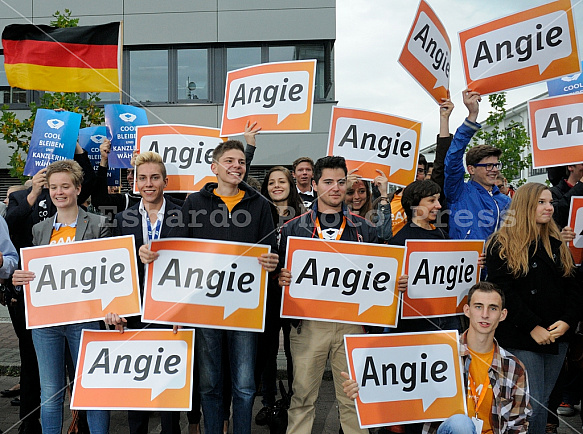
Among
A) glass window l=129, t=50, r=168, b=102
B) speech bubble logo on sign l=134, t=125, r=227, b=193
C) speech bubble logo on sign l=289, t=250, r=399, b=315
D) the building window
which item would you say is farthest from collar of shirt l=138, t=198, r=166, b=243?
glass window l=129, t=50, r=168, b=102

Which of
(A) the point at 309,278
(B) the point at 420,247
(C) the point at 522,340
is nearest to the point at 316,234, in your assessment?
(A) the point at 309,278

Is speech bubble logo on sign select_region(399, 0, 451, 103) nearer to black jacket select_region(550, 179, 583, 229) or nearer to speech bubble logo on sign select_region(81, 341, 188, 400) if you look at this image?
black jacket select_region(550, 179, 583, 229)

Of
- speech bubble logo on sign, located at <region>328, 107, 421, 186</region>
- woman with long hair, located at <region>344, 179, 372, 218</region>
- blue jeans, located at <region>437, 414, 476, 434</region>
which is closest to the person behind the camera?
blue jeans, located at <region>437, 414, 476, 434</region>

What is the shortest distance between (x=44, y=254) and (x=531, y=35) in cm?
473

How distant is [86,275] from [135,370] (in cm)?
79

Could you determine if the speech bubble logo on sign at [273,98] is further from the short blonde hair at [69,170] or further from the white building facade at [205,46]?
the white building facade at [205,46]

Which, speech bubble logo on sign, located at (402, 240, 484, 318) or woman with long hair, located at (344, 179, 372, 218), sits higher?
woman with long hair, located at (344, 179, 372, 218)

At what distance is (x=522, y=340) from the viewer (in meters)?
3.98

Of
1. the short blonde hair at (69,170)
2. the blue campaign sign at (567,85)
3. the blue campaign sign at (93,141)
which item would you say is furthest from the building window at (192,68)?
the short blonde hair at (69,170)

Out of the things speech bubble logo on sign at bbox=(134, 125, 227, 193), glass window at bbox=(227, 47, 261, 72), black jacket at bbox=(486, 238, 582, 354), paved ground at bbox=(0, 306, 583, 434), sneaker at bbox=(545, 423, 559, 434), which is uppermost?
glass window at bbox=(227, 47, 261, 72)

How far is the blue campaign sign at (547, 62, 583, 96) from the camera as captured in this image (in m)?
5.95

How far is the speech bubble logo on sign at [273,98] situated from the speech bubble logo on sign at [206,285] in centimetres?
180

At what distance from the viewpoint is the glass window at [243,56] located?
52.9ft

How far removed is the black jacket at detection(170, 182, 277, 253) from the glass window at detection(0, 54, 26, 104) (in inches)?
592
